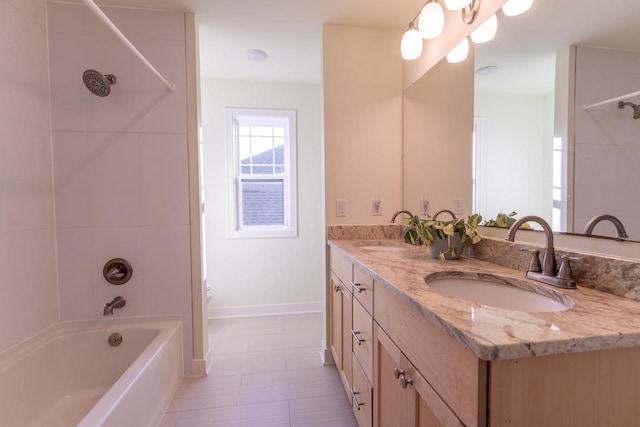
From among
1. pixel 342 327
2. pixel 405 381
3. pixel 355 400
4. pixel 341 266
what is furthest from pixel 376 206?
pixel 405 381

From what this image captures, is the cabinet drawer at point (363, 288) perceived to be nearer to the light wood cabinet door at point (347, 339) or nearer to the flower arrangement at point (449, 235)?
the light wood cabinet door at point (347, 339)

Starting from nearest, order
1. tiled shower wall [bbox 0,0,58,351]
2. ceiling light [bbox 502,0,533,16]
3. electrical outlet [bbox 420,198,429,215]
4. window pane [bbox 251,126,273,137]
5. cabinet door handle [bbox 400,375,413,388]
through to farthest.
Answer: cabinet door handle [bbox 400,375,413,388] < ceiling light [bbox 502,0,533,16] < tiled shower wall [bbox 0,0,58,351] < electrical outlet [bbox 420,198,429,215] < window pane [bbox 251,126,273,137]

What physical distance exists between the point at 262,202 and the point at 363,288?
1.89m

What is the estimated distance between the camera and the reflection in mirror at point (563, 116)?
0.76m

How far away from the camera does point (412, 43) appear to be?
1534 millimetres

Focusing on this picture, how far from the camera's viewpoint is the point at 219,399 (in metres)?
1.55

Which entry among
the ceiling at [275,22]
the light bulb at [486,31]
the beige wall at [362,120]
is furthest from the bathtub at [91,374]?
the light bulb at [486,31]

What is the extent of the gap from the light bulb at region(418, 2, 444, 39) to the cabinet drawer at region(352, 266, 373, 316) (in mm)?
1306

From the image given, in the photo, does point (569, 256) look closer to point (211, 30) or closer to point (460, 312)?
point (460, 312)

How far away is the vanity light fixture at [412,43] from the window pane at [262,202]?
1.68 m

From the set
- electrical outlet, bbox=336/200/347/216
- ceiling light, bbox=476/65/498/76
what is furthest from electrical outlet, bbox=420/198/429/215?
ceiling light, bbox=476/65/498/76

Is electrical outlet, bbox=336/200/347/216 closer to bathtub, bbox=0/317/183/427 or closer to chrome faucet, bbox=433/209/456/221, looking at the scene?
chrome faucet, bbox=433/209/456/221

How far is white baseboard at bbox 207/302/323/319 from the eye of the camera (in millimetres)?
2652

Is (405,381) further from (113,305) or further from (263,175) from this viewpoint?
(263,175)
